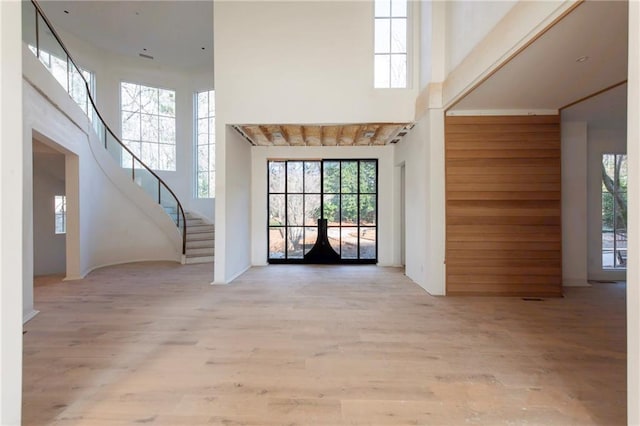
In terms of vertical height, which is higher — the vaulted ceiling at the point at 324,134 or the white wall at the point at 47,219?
the vaulted ceiling at the point at 324,134

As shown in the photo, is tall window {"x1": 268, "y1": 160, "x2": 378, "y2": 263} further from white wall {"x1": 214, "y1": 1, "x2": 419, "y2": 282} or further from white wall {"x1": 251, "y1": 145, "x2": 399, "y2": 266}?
white wall {"x1": 214, "y1": 1, "x2": 419, "y2": 282}

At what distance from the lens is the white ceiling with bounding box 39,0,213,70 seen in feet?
21.9

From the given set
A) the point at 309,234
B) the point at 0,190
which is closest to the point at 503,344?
the point at 0,190

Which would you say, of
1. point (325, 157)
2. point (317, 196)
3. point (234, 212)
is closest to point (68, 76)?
point (234, 212)

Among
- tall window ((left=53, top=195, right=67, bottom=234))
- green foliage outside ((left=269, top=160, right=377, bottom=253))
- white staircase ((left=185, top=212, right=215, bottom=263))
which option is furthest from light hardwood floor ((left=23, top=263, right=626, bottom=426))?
tall window ((left=53, top=195, right=67, bottom=234))

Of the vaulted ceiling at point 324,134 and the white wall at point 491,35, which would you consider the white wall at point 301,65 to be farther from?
the white wall at point 491,35

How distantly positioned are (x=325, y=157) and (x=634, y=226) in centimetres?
599

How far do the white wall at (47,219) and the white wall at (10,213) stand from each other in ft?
20.2

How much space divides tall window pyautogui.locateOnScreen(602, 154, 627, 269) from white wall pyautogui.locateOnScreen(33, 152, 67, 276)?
35.3 ft

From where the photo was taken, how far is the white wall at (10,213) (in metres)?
1.48

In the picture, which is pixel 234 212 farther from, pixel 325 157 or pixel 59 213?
pixel 59 213

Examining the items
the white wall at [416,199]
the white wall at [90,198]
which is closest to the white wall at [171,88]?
the white wall at [90,198]

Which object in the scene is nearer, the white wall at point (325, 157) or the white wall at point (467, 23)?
the white wall at point (467, 23)

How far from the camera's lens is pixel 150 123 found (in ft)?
30.9
